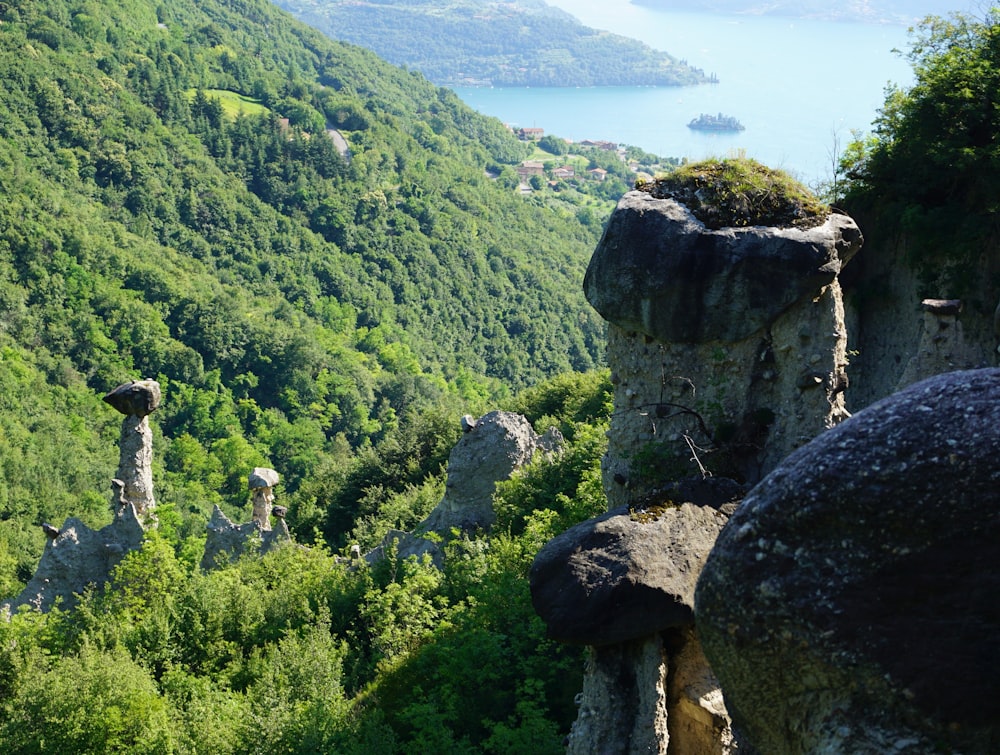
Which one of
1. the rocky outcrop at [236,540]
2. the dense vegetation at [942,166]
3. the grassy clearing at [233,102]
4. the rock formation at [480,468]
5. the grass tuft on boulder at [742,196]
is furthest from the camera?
the grassy clearing at [233,102]

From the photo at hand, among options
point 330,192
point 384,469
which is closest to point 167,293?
point 330,192

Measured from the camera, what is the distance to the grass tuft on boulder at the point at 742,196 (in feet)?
39.4

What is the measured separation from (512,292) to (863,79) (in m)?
63.0

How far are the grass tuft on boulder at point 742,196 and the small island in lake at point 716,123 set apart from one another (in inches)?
4643

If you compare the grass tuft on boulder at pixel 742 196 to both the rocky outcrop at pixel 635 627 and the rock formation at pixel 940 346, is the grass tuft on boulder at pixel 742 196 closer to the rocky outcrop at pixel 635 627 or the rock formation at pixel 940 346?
the rocky outcrop at pixel 635 627

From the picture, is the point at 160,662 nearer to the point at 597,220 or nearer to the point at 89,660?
the point at 89,660

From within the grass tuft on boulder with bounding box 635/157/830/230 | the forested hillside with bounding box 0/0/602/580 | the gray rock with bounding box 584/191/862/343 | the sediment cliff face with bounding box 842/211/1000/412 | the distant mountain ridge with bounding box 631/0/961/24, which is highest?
the distant mountain ridge with bounding box 631/0/961/24

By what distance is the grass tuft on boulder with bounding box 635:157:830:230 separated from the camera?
1202 centimetres

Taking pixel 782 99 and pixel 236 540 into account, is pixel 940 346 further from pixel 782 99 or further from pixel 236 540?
pixel 782 99

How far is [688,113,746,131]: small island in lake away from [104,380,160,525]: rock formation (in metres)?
113

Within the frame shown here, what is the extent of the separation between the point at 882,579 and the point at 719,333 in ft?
19.3

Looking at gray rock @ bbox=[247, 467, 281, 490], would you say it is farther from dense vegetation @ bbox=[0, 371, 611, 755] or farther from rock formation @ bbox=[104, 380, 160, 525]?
rock formation @ bbox=[104, 380, 160, 525]

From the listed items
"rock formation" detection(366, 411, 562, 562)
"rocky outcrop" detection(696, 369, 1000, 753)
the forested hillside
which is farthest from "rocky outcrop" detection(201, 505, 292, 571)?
"rocky outcrop" detection(696, 369, 1000, 753)

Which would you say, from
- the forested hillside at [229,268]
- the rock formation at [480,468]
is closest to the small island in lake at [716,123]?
the forested hillside at [229,268]
